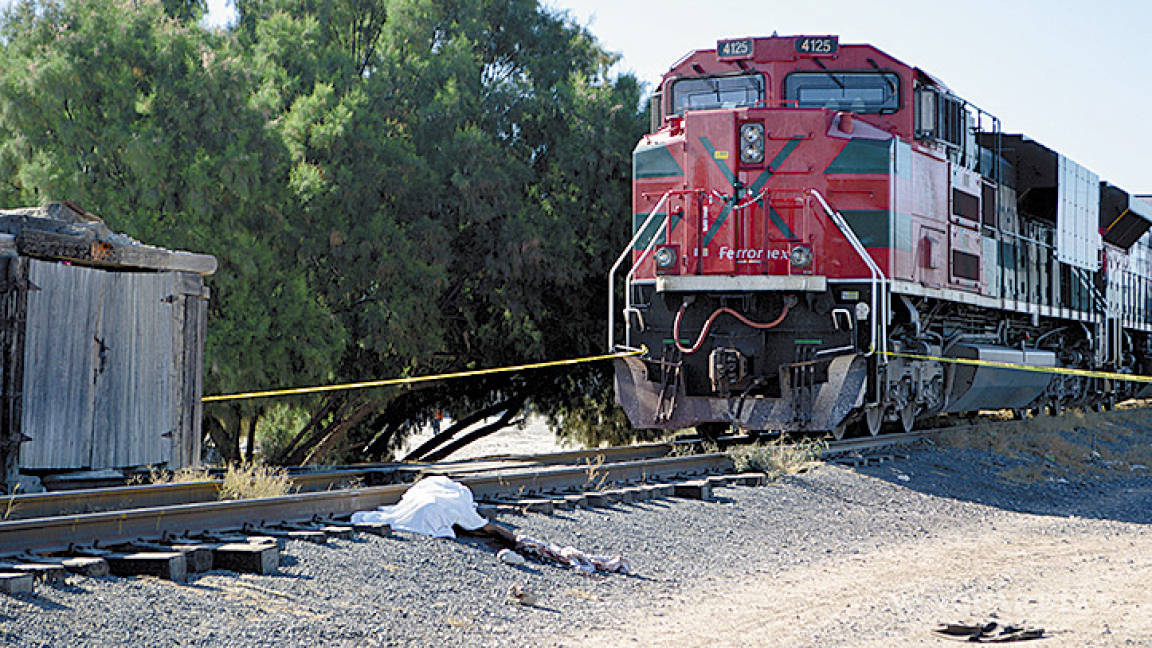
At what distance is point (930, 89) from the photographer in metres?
13.4

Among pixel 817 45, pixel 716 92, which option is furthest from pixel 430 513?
pixel 817 45

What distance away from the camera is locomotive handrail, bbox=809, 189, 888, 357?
12484 mm

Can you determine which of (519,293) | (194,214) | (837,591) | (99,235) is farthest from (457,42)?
(837,591)

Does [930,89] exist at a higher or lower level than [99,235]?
higher

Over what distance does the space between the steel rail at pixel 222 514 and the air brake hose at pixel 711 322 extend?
312 cm

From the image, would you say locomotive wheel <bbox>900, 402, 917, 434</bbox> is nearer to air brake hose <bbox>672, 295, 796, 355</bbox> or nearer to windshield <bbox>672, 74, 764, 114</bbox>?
air brake hose <bbox>672, 295, 796, 355</bbox>

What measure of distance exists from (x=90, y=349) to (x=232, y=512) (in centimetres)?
364

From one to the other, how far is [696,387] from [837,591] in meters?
6.18

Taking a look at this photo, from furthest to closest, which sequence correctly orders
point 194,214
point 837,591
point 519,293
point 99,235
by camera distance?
point 519,293 < point 194,214 < point 99,235 < point 837,591

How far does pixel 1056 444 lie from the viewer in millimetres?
15227

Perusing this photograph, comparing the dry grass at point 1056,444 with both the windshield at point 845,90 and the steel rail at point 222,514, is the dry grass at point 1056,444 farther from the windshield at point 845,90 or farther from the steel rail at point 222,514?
the steel rail at point 222,514

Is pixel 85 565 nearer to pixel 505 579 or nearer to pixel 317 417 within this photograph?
pixel 505 579

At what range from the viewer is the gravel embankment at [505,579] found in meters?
5.34

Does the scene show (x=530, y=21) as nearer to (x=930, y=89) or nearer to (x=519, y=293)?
(x=519, y=293)
